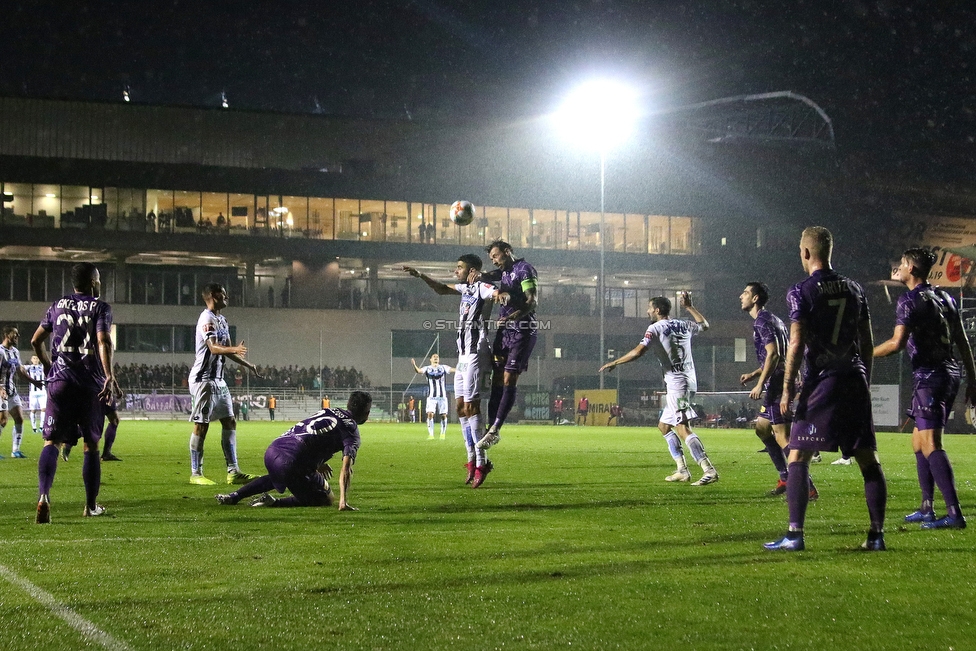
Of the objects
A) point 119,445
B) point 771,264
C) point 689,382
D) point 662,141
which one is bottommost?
point 119,445

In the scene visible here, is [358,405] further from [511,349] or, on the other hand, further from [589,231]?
[589,231]

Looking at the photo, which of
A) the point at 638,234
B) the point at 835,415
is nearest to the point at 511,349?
the point at 835,415

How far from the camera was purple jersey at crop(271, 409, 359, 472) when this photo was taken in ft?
31.0

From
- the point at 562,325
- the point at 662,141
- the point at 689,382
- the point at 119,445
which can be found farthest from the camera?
the point at 662,141

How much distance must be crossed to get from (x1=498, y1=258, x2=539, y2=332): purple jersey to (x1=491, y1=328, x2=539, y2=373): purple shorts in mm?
112

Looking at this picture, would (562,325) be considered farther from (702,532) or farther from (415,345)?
(702,532)

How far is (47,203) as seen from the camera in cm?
6131

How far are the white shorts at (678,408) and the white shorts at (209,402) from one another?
17.7 feet

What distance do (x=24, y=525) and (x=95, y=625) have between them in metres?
4.51

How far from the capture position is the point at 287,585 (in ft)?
18.6

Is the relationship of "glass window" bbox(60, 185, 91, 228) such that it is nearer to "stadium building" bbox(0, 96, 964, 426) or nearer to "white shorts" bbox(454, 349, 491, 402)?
"stadium building" bbox(0, 96, 964, 426)

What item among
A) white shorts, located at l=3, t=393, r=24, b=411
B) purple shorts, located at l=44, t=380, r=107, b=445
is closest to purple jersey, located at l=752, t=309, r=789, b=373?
purple shorts, located at l=44, t=380, r=107, b=445

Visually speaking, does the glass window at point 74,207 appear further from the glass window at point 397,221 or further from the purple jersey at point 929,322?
the purple jersey at point 929,322

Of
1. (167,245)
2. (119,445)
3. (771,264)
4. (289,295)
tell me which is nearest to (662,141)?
(771,264)
